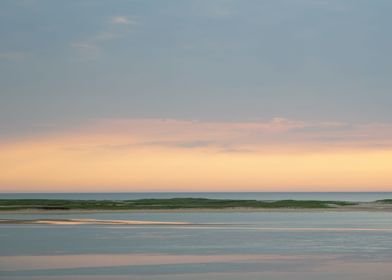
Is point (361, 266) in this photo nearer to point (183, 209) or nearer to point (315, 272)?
point (315, 272)

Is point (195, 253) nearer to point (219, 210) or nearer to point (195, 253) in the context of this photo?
point (195, 253)

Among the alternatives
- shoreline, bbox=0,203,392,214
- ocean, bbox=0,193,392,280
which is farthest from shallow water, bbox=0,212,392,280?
shoreline, bbox=0,203,392,214

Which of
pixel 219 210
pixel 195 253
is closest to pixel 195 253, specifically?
pixel 195 253

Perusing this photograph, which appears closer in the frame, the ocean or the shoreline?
the ocean

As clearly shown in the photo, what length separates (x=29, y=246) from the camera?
3856 cm

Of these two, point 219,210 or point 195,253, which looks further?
point 219,210

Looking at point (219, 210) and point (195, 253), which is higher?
point (219, 210)

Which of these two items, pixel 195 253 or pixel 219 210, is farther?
pixel 219 210

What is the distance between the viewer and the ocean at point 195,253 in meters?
28.2

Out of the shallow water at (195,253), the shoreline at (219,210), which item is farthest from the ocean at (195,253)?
the shoreline at (219,210)

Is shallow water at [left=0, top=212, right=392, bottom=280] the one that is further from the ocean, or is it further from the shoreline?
A: the shoreline

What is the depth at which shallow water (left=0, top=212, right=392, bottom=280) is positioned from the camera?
92.8 feet

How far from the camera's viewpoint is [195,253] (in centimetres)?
3491

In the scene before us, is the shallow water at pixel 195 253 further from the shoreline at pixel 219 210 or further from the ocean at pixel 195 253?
the shoreline at pixel 219 210
